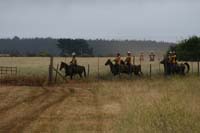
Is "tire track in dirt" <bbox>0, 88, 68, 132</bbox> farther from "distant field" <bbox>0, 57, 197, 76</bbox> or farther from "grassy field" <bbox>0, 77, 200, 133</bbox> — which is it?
"distant field" <bbox>0, 57, 197, 76</bbox>

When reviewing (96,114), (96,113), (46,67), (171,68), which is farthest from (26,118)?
(46,67)

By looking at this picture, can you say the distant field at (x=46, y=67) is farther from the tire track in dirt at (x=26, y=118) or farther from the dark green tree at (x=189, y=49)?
the tire track in dirt at (x=26, y=118)

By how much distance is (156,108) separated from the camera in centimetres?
1825

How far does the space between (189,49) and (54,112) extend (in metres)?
58.7

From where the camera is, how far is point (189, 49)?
7781 centimetres

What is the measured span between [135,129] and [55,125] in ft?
11.4

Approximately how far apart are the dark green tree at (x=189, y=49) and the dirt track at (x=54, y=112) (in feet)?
153

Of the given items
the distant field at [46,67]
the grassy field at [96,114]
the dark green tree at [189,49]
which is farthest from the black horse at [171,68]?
the dark green tree at [189,49]

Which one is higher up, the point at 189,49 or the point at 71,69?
the point at 189,49

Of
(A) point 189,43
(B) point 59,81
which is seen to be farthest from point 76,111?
(A) point 189,43

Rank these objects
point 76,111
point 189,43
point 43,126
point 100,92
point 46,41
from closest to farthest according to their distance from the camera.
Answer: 1. point 43,126
2. point 76,111
3. point 100,92
4. point 189,43
5. point 46,41

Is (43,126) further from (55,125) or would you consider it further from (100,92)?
(100,92)

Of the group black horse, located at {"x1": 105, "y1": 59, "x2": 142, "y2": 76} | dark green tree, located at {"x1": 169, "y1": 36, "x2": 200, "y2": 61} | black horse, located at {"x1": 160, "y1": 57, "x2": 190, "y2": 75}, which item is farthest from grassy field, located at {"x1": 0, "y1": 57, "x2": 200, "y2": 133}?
dark green tree, located at {"x1": 169, "y1": 36, "x2": 200, "y2": 61}

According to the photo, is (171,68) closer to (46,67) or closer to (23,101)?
(23,101)
